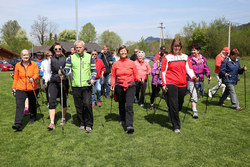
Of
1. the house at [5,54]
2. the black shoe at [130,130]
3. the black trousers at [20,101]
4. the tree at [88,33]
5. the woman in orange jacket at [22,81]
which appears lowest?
the black shoe at [130,130]

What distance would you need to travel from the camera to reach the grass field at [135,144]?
3.81m

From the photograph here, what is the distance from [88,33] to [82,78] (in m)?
75.7

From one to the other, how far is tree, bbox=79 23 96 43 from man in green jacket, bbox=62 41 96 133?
244ft

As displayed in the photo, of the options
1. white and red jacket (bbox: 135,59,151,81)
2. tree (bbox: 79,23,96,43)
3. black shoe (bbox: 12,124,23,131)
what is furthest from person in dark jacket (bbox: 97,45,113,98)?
tree (bbox: 79,23,96,43)

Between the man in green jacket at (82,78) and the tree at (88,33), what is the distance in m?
74.3

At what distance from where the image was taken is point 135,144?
4.51m

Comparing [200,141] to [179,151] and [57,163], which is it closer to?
[179,151]

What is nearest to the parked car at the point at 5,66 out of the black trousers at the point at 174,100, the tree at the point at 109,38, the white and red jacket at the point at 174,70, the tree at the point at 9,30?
the white and red jacket at the point at 174,70

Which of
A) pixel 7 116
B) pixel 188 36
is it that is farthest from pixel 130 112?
pixel 188 36

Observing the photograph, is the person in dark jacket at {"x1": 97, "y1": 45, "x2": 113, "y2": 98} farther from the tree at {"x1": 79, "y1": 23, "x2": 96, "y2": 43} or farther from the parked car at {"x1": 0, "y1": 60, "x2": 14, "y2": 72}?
the tree at {"x1": 79, "y1": 23, "x2": 96, "y2": 43}

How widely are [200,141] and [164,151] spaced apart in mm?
1016

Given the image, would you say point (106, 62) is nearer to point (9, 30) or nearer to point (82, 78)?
point (82, 78)

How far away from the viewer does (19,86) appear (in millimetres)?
5492

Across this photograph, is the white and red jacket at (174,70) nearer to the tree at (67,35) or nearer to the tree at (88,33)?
the tree at (88,33)
